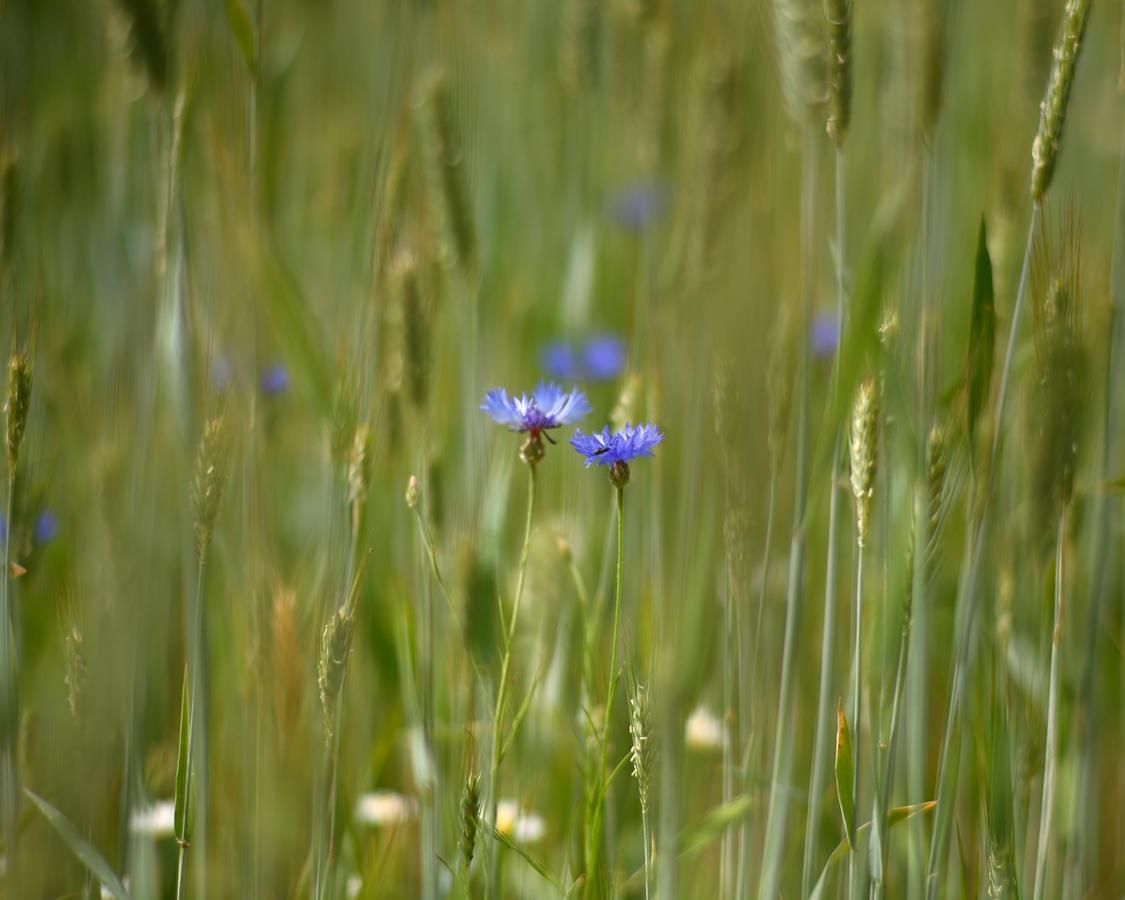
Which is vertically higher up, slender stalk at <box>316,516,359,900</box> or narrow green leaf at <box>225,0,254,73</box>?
narrow green leaf at <box>225,0,254,73</box>

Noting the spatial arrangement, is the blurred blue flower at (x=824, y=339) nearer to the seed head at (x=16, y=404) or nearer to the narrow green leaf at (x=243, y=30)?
the narrow green leaf at (x=243, y=30)

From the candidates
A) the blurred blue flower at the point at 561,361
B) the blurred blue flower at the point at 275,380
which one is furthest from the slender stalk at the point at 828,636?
the blurred blue flower at the point at 275,380

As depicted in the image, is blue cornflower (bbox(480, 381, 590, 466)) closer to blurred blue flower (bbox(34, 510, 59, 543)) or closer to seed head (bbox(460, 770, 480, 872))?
seed head (bbox(460, 770, 480, 872))

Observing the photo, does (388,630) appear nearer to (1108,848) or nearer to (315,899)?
(315,899)

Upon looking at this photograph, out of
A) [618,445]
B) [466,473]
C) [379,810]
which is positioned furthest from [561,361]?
[618,445]

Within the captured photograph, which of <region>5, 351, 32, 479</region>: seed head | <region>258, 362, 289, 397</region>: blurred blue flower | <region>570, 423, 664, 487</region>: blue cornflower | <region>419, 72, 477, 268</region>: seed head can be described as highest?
<region>258, 362, 289, 397</region>: blurred blue flower

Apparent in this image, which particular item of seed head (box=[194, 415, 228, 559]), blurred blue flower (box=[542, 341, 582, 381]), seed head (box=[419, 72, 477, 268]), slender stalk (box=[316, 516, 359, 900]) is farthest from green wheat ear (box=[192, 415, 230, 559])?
blurred blue flower (box=[542, 341, 582, 381])

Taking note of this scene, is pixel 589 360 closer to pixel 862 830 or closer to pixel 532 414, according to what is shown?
pixel 532 414
